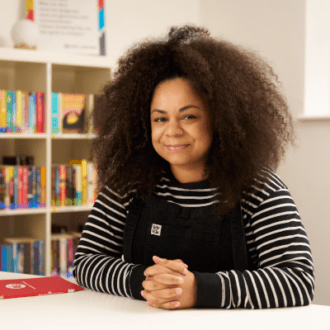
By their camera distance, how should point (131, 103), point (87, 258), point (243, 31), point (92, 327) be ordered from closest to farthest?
point (92, 327)
point (87, 258)
point (131, 103)
point (243, 31)

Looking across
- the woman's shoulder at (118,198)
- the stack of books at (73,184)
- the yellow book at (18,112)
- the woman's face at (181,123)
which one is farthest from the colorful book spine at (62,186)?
the woman's face at (181,123)

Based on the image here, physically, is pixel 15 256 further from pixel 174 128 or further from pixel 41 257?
pixel 174 128

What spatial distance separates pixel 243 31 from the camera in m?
3.48

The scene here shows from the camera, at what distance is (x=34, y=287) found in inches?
51.8

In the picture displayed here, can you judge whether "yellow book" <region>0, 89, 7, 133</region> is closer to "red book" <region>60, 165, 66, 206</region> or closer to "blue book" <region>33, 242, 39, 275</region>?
"red book" <region>60, 165, 66, 206</region>

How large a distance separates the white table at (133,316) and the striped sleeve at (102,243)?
0.38 ft

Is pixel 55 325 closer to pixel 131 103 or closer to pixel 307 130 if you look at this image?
pixel 131 103

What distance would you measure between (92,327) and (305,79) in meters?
2.41

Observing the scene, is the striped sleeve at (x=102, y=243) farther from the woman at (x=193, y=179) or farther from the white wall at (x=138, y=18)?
the white wall at (x=138, y=18)

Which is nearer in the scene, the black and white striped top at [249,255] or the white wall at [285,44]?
the black and white striped top at [249,255]

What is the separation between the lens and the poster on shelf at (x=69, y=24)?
3.22 metres

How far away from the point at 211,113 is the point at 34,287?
66cm

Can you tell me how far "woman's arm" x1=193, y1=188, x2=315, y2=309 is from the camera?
115 cm

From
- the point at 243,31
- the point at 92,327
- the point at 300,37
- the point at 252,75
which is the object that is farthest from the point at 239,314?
the point at 243,31
